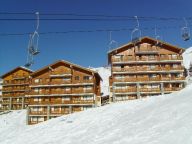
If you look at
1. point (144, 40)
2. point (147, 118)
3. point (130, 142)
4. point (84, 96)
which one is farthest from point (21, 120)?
point (130, 142)

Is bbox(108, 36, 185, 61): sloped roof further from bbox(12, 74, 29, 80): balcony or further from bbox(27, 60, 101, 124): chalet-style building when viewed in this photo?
bbox(12, 74, 29, 80): balcony

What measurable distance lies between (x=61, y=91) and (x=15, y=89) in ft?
84.2

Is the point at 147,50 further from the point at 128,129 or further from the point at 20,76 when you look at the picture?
the point at 20,76

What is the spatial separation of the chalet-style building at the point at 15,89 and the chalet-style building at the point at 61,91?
18.9 m

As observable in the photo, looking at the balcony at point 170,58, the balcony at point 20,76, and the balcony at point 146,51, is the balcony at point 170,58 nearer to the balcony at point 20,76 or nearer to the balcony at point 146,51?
the balcony at point 146,51

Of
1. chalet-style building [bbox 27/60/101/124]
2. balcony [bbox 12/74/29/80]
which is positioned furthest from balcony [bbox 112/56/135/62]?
balcony [bbox 12/74/29/80]

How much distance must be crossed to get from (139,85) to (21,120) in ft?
86.9

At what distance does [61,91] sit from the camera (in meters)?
59.9

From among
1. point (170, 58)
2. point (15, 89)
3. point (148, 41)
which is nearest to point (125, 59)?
point (148, 41)

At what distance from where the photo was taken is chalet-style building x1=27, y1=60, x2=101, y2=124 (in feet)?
192

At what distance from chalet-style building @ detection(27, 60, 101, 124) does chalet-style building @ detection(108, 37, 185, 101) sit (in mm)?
4758

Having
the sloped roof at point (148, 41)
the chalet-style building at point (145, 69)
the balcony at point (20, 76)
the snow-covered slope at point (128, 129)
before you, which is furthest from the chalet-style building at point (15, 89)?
the snow-covered slope at point (128, 129)

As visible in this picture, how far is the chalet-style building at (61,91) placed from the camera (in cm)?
5853

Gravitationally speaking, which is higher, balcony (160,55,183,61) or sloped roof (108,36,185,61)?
sloped roof (108,36,185,61)
